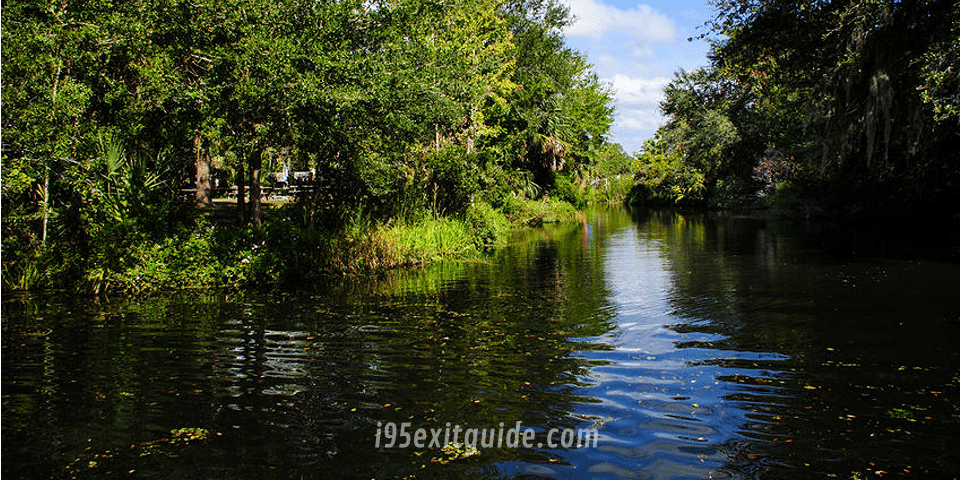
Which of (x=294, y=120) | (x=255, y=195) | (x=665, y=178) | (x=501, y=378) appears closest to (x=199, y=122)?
(x=294, y=120)

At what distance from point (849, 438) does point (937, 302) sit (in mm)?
7631

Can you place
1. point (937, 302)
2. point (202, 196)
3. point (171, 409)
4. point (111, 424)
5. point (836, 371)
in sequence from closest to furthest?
point (111, 424)
point (171, 409)
point (836, 371)
point (937, 302)
point (202, 196)

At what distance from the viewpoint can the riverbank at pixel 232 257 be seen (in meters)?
13.7

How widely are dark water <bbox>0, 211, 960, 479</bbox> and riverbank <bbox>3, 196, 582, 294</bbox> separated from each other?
759 millimetres

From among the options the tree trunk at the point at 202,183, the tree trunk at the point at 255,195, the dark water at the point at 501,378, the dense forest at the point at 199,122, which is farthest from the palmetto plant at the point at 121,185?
the tree trunk at the point at 202,183

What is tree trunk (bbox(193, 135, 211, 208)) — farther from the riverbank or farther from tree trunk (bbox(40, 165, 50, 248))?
tree trunk (bbox(40, 165, 50, 248))

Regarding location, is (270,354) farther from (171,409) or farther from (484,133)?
(484,133)

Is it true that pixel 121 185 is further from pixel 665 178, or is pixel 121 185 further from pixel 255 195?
pixel 665 178

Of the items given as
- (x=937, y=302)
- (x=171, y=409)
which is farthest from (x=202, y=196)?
(x=937, y=302)

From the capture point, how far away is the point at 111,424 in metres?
6.14

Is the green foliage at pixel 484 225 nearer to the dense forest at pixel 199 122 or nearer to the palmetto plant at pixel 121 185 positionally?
the dense forest at pixel 199 122

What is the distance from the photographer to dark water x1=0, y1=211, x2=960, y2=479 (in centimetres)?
532

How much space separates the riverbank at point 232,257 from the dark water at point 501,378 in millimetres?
759

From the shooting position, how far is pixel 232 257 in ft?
48.0
